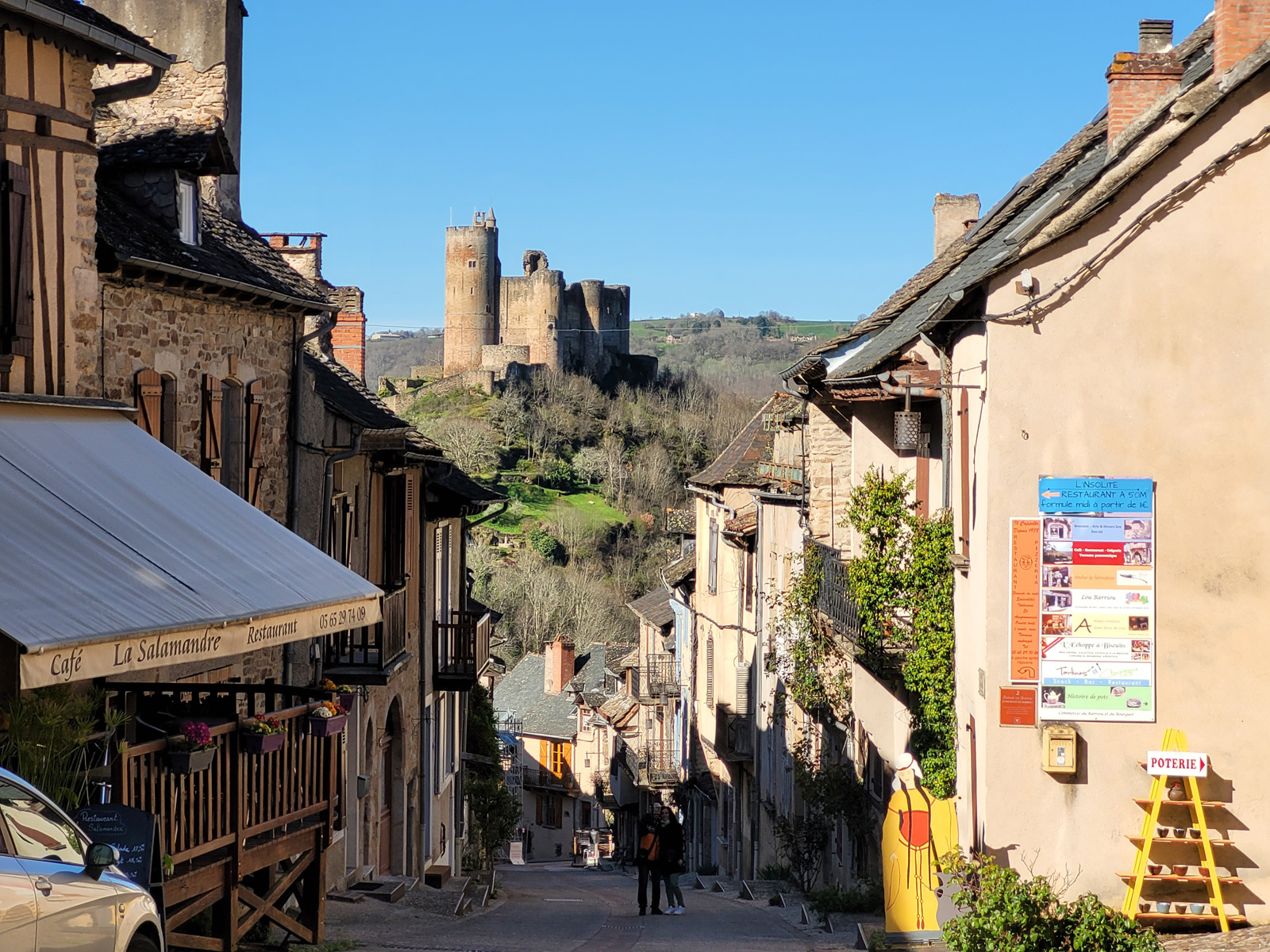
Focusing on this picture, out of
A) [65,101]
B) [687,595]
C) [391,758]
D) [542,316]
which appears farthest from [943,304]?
[542,316]

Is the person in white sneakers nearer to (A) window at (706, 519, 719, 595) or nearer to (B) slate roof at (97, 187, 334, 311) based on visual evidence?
(B) slate roof at (97, 187, 334, 311)

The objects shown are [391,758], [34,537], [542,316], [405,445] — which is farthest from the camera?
[542,316]

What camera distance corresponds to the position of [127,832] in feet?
24.9

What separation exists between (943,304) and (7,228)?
23.9ft

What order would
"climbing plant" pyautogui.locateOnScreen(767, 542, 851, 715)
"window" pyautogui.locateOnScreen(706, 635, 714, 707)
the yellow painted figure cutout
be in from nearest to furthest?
the yellow painted figure cutout < "climbing plant" pyautogui.locateOnScreen(767, 542, 851, 715) < "window" pyautogui.locateOnScreen(706, 635, 714, 707)

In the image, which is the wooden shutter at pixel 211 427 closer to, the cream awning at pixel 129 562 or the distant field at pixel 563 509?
the cream awning at pixel 129 562

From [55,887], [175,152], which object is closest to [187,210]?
[175,152]

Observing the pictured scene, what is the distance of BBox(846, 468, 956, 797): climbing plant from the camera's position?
13023mm

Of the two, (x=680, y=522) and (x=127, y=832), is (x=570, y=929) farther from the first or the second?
(x=680, y=522)

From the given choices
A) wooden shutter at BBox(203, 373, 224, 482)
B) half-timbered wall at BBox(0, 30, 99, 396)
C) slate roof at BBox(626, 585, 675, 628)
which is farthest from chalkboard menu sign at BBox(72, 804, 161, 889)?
slate roof at BBox(626, 585, 675, 628)

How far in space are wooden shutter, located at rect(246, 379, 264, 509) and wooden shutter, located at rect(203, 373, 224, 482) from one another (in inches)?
29.4

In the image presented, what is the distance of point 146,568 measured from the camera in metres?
8.51

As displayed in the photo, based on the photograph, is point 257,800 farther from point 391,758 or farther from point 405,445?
point 391,758

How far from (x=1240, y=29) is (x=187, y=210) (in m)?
9.67
